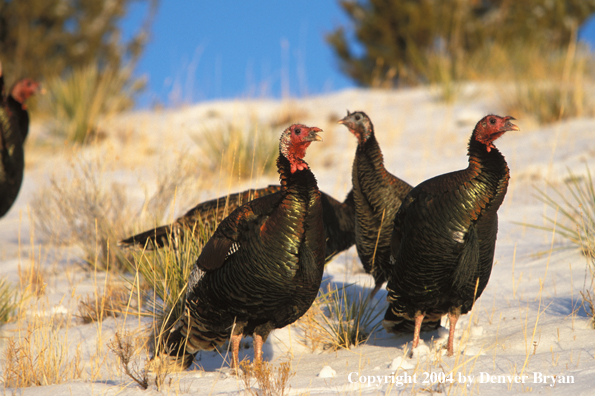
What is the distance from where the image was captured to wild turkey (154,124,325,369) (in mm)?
3025

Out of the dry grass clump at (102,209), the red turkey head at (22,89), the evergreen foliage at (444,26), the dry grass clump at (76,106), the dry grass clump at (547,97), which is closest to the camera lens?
the dry grass clump at (102,209)

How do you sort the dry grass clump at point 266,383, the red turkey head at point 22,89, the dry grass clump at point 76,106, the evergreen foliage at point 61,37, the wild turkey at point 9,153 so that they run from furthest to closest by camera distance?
1. the evergreen foliage at point 61,37
2. the dry grass clump at point 76,106
3. the red turkey head at point 22,89
4. the wild turkey at point 9,153
5. the dry grass clump at point 266,383

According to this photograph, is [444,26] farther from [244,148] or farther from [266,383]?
[266,383]

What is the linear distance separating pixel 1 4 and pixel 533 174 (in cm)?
1302

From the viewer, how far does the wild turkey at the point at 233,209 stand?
452cm

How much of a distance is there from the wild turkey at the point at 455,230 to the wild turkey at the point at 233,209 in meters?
1.13

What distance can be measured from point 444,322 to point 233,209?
73.5 inches

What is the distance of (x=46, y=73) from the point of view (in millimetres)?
14828

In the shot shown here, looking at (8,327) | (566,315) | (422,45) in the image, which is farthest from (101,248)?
(422,45)

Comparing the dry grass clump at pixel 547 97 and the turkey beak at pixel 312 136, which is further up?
the dry grass clump at pixel 547 97

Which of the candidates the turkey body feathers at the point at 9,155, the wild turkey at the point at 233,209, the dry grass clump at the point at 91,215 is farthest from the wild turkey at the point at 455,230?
the turkey body feathers at the point at 9,155

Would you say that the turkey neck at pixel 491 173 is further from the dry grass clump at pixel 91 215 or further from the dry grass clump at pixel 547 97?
the dry grass clump at pixel 547 97

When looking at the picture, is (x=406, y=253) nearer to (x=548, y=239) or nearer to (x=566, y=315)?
(x=566, y=315)

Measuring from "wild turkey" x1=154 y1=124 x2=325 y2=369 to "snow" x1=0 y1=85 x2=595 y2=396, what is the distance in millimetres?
356
